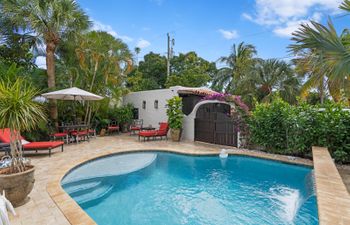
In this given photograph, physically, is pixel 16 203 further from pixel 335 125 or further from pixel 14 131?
pixel 335 125

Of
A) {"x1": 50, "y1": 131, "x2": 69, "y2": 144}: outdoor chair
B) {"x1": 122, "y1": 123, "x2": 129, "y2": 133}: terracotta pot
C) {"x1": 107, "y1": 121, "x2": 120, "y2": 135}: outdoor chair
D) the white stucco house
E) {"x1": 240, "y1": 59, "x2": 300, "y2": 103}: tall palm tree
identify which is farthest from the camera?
{"x1": 122, "y1": 123, "x2": 129, "y2": 133}: terracotta pot

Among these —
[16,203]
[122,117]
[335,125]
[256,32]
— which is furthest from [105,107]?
[256,32]

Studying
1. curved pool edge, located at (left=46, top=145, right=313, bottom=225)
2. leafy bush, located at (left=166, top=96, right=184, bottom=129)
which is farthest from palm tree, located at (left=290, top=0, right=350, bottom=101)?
leafy bush, located at (left=166, top=96, right=184, bottom=129)

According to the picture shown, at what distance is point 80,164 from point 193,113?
280 inches

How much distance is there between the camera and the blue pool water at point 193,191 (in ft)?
15.5

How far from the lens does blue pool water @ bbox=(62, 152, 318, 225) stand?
4723mm

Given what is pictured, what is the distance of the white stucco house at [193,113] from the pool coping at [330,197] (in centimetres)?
572

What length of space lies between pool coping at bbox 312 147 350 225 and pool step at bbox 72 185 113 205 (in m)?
4.98

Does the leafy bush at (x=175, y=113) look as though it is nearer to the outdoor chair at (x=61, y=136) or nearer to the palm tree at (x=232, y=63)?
the outdoor chair at (x=61, y=136)

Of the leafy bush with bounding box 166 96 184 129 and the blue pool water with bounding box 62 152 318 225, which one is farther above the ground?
the leafy bush with bounding box 166 96 184 129

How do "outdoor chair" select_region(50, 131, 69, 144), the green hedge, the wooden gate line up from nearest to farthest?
the green hedge
"outdoor chair" select_region(50, 131, 69, 144)
the wooden gate

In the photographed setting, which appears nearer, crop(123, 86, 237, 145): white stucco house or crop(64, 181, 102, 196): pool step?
crop(64, 181, 102, 196): pool step

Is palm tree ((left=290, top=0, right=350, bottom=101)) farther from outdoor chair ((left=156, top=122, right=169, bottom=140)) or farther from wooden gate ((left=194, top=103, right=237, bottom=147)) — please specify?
outdoor chair ((left=156, top=122, right=169, bottom=140))

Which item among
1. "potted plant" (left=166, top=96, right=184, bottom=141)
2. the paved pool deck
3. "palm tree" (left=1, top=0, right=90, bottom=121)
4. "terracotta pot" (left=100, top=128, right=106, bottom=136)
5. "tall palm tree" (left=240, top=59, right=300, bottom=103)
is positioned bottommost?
the paved pool deck
